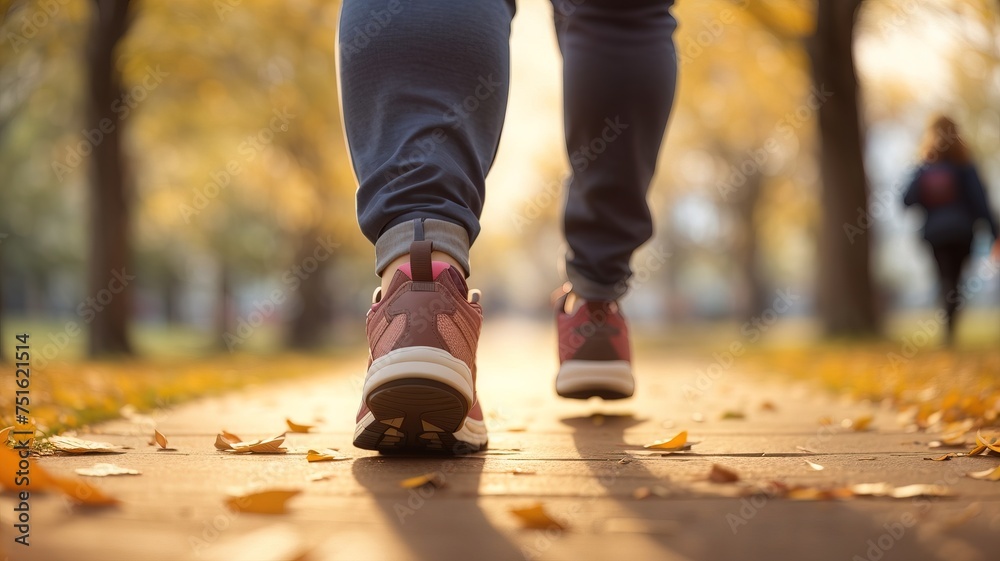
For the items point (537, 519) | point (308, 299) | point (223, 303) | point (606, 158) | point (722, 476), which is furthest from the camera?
point (223, 303)

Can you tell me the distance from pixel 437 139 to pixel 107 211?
7.57 m

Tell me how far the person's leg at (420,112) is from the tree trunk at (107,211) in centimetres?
716

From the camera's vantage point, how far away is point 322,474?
4.39 ft

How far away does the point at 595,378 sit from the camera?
85.9 inches

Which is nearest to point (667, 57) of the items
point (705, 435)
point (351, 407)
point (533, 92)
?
point (705, 435)

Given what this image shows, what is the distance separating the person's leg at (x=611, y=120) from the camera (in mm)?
2002

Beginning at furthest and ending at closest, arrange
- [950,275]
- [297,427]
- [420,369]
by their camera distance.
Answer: [950,275]
[297,427]
[420,369]

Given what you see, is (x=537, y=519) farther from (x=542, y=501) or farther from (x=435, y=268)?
(x=435, y=268)

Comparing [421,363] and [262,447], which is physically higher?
[421,363]

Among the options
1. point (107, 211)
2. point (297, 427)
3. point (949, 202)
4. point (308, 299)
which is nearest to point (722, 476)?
point (297, 427)

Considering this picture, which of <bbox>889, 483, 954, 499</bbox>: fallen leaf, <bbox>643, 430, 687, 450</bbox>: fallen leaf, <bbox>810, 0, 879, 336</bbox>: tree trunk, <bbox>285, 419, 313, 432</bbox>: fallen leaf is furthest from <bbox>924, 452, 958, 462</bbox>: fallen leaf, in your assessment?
<bbox>810, 0, 879, 336</bbox>: tree trunk

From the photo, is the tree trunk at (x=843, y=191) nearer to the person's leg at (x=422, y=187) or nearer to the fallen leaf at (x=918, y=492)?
the person's leg at (x=422, y=187)

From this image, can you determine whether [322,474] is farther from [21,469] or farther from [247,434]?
[247,434]

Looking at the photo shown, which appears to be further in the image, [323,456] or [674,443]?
[674,443]
